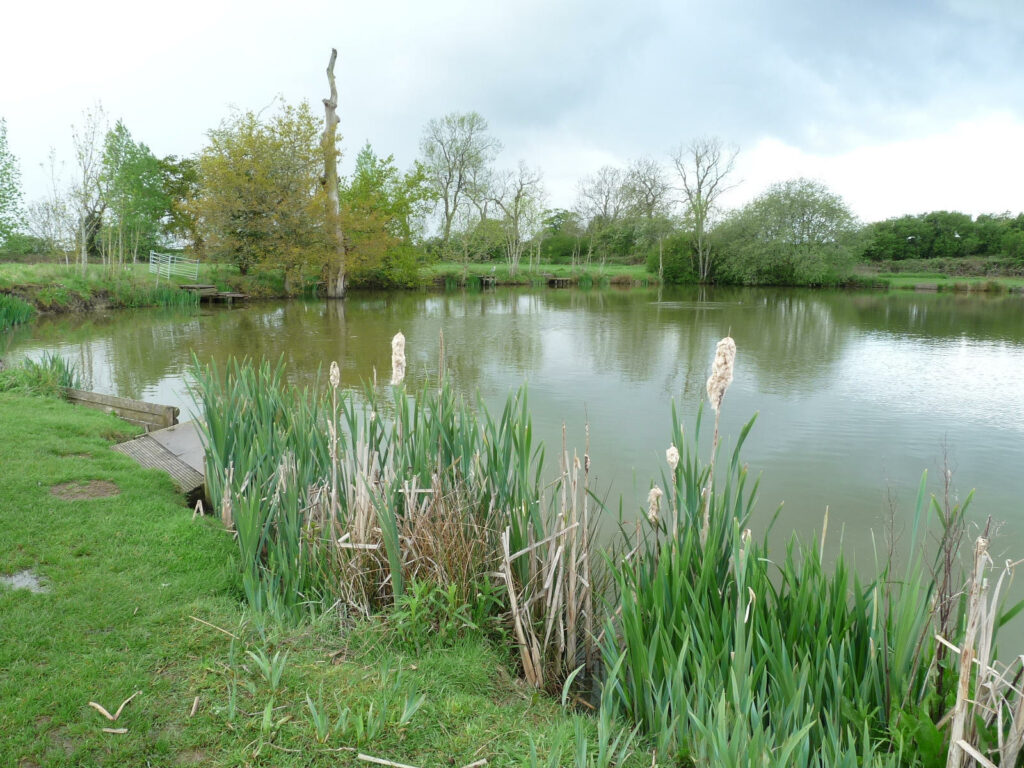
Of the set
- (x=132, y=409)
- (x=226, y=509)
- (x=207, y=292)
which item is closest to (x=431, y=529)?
(x=226, y=509)

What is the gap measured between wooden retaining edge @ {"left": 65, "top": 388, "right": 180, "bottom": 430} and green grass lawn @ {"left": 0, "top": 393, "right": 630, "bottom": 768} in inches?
103

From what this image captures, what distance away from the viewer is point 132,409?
6566mm

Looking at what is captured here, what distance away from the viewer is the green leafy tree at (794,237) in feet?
Answer: 122

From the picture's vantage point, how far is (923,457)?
248 inches

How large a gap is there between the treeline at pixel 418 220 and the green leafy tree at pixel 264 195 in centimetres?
5

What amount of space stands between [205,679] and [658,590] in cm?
177

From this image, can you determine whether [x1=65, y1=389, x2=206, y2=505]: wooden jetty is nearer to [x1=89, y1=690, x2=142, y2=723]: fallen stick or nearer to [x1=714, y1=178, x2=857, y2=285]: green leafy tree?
[x1=89, y1=690, x2=142, y2=723]: fallen stick

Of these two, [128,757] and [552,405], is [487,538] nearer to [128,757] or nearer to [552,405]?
[128,757]

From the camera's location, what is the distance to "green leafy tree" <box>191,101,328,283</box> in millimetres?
23594

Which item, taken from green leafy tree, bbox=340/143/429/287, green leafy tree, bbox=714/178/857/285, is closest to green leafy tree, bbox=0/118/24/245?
green leafy tree, bbox=340/143/429/287

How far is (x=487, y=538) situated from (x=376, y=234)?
27358 millimetres

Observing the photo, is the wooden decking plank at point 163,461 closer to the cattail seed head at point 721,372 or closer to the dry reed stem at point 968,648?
the cattail seed head at point 721,372

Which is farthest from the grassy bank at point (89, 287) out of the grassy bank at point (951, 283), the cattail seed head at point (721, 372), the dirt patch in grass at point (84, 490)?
the grassy bank at point (951, 283)

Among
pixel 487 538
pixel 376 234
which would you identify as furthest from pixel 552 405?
pixel 376 234
